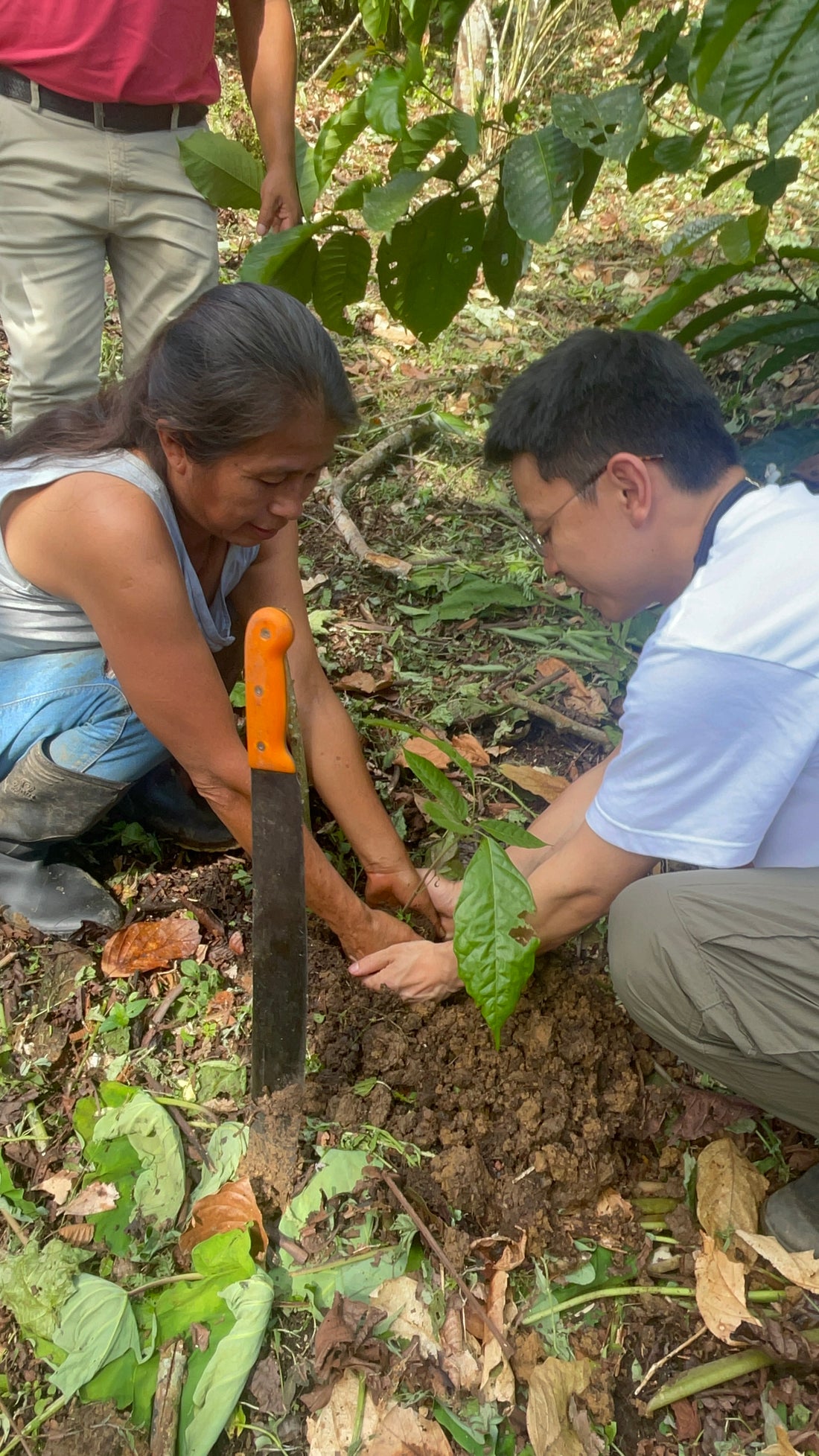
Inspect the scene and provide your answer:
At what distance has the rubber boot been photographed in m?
2.22

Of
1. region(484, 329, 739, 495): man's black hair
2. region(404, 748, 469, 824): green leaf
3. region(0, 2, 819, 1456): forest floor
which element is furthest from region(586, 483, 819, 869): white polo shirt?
region(0, 2, 819, 1456): forest floor

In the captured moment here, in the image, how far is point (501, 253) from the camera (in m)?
2.07

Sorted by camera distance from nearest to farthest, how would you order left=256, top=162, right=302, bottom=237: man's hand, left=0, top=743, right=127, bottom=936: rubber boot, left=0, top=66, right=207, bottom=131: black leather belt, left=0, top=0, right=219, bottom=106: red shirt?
left=0, top=743, right=127, bottom=936: rubber boot < left=0, top=0, right=219, bottom=106: red shirt < left=0, top=66, right=207, bottom=131: black leather belt < left=256, top=162, right=302, bottom=237: man's hand

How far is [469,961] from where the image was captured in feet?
5.23

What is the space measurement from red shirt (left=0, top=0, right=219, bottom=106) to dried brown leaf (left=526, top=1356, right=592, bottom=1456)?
3013 millimetres

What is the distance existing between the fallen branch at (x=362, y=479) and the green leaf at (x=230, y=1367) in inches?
91.1

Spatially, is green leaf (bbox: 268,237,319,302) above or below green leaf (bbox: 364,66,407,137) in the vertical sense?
below

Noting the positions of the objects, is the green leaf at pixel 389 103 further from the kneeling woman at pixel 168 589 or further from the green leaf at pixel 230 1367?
the green leaf at pixel 230 1367

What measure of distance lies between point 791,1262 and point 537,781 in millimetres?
1241

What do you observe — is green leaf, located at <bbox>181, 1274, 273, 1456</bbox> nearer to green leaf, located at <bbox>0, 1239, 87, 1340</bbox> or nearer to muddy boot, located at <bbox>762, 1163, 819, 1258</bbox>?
green leaf, located at <bbox>0, 1239, 87, 1340</bbox>

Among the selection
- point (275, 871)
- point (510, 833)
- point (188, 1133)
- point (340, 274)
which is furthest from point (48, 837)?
point (340, 274)

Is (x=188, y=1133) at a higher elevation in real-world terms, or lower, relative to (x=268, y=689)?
lower

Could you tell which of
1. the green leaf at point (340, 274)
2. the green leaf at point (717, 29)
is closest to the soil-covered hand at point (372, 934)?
the green leaf at point (340, 274)

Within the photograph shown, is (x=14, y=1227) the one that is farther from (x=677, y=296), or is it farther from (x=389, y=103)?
(x=677, y=296)
